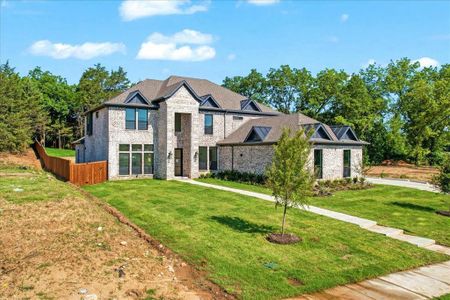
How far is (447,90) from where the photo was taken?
158 ft

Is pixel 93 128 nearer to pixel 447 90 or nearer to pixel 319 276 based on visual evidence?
pixel 319 276

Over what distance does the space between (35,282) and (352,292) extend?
7.94 meters

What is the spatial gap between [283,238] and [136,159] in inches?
742

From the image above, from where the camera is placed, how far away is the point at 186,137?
3044 centimetres

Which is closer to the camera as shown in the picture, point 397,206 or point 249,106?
point 397,206

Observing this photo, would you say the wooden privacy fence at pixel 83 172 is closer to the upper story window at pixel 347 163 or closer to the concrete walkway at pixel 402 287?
the upper story window at pixel 347 163

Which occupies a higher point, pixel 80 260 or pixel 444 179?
pixel 444 179

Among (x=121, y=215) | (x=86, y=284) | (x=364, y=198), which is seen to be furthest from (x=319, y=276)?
(x=364, y=198)

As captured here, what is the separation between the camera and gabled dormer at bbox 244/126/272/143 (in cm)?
2769

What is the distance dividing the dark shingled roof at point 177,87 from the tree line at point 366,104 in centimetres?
1879

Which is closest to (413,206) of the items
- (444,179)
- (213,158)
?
(444,179)

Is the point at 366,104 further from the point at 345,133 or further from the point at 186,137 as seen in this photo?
the point at 186,137

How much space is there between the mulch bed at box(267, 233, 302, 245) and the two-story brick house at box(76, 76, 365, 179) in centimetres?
1350

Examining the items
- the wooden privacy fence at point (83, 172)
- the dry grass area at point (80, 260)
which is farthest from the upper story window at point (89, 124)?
the dry grass area at point (80, 260)
